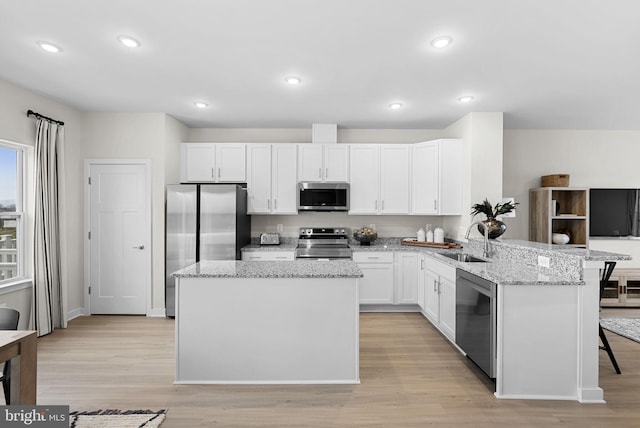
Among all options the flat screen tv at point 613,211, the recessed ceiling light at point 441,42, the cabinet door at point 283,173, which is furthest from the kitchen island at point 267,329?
the flat screen tv at point 613,211

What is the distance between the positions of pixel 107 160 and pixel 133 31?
249 cm

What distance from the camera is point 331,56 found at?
2.77 metres

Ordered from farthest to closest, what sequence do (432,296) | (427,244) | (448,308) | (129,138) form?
(427,244)
(129,138)
(432,296)
(448,308)

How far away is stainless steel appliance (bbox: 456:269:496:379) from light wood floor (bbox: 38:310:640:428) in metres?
0.20

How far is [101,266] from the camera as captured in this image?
4.38m

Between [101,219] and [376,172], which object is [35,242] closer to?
[101,219]

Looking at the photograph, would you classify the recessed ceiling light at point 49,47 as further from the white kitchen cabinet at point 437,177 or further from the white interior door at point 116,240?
the white kitchen cabinet at point 437,177

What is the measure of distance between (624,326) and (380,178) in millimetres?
3371

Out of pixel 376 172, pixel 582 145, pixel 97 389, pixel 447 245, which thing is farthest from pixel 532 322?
pixel 582 145

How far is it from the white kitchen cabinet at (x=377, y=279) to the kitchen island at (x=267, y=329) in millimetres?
1959

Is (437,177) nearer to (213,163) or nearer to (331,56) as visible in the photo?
(331,56)

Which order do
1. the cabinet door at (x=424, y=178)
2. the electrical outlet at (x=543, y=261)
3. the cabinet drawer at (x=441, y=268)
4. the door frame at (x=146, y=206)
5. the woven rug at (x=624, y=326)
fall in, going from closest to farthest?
1. the electrical outlet at (x=543, y=261)
2. the cabinet drawer at (x=441, y=268)
3. the woven rug at (x=624, y=326)
4. the door frame at (x=146, y=206)
5. the cabinet door at (x=424, y=178)

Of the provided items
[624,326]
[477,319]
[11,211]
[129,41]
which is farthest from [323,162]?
[624,326]

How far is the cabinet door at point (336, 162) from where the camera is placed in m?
4.82
